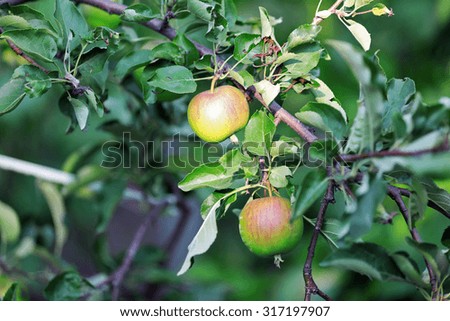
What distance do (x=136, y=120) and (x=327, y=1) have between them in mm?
1085

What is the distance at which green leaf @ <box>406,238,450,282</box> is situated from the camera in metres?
0.66

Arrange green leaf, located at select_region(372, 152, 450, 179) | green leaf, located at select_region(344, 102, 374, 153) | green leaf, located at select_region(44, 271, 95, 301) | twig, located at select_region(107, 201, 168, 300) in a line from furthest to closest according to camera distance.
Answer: twig, located at select_region(107, 201, 168, 300)
green leaf, located at select_region(44, 271, 95, 301)
green leaf, located at select_region(344, 102, 374, 153)
green leaf, located at select_region(372, 152, 450, 179)

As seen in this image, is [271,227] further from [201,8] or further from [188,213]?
[188,213]

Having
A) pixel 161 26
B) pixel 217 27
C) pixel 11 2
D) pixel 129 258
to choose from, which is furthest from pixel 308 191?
pixel 129 258

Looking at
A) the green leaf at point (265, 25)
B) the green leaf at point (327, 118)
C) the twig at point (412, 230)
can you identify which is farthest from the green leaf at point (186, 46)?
the twig at point (412, 230)

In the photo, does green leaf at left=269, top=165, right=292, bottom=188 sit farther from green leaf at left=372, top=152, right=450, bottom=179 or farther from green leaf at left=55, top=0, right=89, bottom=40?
green leaf at left=55, top=0, right=89, bottom=40

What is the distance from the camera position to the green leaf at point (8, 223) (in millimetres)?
1383

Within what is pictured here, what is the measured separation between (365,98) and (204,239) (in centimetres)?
27

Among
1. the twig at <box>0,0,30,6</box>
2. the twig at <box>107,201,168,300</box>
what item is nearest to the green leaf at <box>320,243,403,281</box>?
the twig at <box>0,0,30,6</box>

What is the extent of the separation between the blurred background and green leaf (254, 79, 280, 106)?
1.79 ft

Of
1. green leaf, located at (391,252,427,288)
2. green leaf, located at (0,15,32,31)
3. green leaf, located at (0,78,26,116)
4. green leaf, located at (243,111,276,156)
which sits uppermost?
green leaf, located at (0,15,32,31)

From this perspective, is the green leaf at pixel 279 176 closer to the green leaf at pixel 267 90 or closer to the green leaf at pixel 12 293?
the green leaf at pixel 267 90

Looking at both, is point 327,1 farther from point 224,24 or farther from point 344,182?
point 344,182

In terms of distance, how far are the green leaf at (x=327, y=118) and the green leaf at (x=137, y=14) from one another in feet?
0.93
